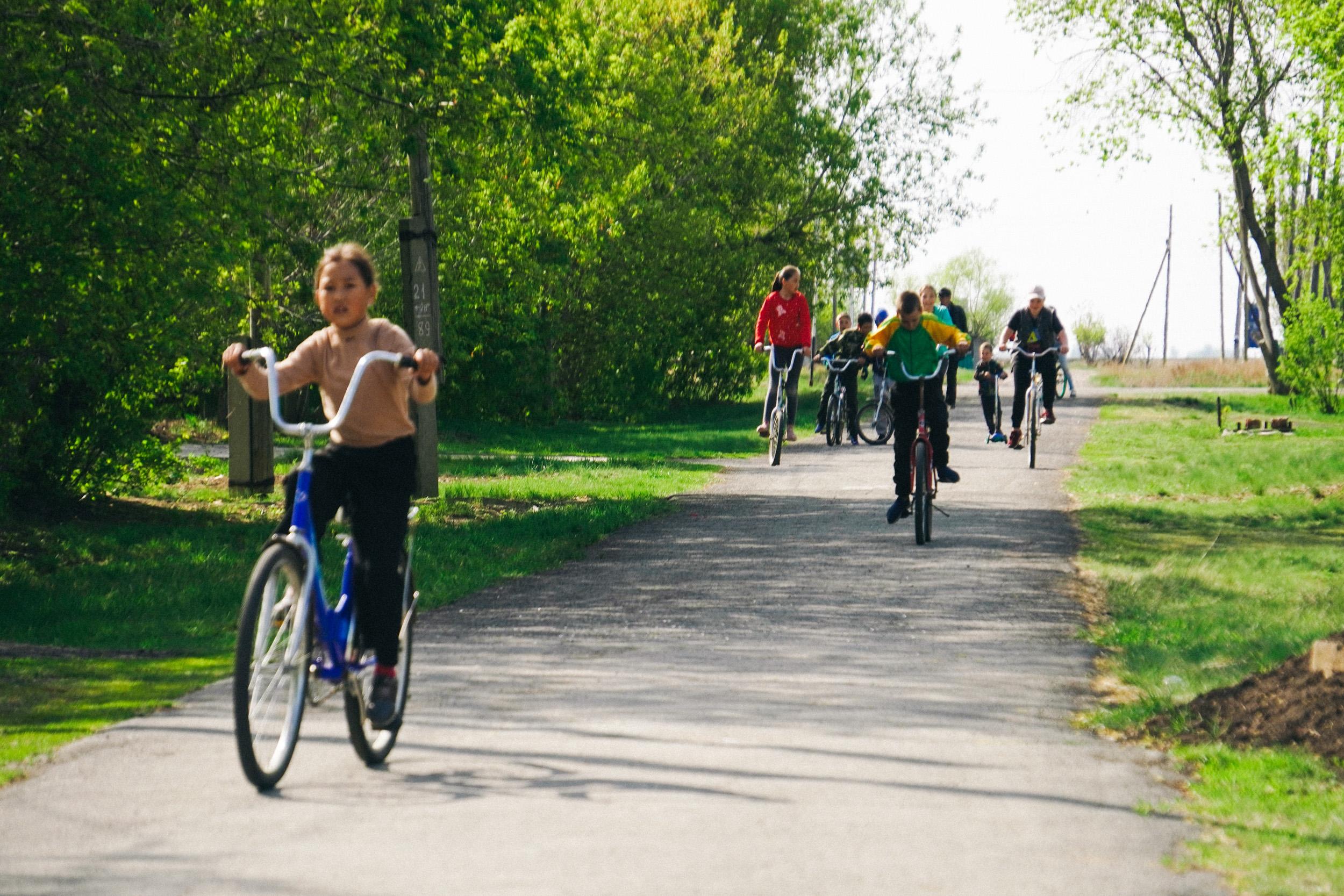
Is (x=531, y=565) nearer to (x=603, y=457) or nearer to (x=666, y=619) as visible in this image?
(x=666, y=619)

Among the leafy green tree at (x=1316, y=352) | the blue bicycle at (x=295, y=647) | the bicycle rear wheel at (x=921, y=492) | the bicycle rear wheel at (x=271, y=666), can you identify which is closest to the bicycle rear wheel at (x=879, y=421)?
the bicycle rear wheel at (x=921, y=492)

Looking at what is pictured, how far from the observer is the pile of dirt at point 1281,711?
20.4ft

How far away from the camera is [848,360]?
70.3 feet

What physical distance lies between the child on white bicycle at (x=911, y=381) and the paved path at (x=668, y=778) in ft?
10.2

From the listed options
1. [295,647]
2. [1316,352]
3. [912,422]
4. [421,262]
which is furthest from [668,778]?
[1316,352]

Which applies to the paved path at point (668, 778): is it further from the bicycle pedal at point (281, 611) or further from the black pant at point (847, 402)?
the black pant at point (847, 402)

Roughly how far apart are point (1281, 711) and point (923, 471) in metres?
6.46

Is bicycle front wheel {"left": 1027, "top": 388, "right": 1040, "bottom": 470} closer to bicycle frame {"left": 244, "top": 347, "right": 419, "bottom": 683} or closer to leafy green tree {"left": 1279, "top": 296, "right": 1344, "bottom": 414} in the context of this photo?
bicycle frame {"left": 244, "top": 347, "right": 419, "bottom": 683}

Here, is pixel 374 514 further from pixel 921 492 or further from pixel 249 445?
pixel 249 445

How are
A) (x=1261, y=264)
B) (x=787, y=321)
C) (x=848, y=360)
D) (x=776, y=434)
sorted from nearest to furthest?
(x=787, y=321) < (x=776, y=434) < (x=848, y=360) < (x=1261, y=264)

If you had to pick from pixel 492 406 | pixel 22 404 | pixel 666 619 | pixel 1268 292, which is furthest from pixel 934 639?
pixel 1268 292

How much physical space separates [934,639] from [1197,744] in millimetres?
2536

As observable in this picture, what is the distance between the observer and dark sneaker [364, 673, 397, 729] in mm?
5754

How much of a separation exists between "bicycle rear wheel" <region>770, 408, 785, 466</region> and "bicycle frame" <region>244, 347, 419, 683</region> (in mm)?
13272
